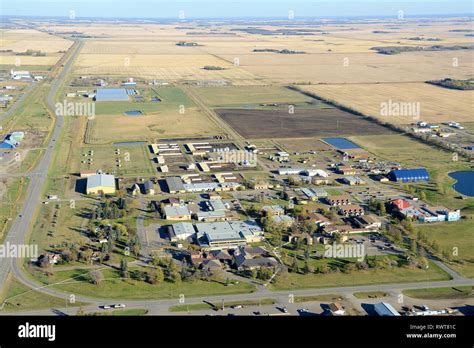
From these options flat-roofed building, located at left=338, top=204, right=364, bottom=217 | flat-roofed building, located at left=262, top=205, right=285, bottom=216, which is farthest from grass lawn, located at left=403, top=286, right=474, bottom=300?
flat-roofed building, located at left=262, top=205, right=285, bottom=216

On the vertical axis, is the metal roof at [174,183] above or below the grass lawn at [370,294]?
above

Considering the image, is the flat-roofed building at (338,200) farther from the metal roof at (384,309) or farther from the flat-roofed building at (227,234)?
the metal roof at (384,309)

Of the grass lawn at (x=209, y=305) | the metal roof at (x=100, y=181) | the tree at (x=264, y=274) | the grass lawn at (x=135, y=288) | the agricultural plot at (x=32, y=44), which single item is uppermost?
the agricultural plot at (x=32, y=44)

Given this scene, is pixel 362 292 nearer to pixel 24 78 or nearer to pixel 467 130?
pixel 467 130

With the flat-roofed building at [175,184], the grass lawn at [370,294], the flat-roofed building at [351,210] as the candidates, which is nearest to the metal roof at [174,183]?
the flat-roofed building at [175,184]

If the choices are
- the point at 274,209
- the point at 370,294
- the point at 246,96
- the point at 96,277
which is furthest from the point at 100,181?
the point at 246,96

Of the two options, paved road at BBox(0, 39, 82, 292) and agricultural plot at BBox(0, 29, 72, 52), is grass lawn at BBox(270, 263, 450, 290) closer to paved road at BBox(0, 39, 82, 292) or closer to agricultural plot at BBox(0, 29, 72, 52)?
paved road at BBox(0, 39, 82, 292)

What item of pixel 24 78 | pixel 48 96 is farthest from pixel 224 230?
pixel 24 78
